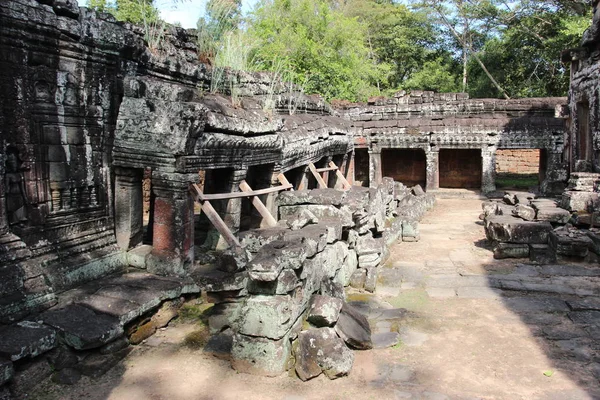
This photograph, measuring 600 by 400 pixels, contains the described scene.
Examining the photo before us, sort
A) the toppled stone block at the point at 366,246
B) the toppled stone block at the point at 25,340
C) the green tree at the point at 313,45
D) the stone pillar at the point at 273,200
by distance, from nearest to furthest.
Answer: the toppled stone block at the point at 25,340, the toppled stone block at the point at 366,246, the stone pillar at the point at 273,200, the green tree at the point at 313,45

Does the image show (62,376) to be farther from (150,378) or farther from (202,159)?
(202,159)

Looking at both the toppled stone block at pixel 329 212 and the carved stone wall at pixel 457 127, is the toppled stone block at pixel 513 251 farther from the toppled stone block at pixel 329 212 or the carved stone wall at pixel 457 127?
the carved stone wall at pixel 457 127

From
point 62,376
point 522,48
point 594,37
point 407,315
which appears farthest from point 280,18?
point 62,376

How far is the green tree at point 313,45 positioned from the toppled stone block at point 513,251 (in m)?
13.6

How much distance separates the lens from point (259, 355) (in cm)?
409

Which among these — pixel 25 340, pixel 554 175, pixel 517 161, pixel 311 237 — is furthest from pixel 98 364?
pixel 517 161

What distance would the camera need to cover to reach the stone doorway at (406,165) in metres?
20.5

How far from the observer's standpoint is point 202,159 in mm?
5949

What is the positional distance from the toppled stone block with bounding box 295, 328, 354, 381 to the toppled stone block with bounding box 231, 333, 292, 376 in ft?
0.54

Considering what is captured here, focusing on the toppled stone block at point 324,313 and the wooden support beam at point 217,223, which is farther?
the wooden support beam at point 217,223

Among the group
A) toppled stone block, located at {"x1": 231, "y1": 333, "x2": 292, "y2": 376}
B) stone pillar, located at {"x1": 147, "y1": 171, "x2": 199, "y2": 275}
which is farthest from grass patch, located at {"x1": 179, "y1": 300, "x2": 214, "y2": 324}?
toppled stone block, located at {"x1": 231, "y1": 333, "x2": 292, "y2": 376}

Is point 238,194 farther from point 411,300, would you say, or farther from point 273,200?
point 411,300

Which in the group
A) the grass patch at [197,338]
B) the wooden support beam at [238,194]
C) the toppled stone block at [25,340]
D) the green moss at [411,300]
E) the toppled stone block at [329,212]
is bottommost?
the green moss at [411,300]

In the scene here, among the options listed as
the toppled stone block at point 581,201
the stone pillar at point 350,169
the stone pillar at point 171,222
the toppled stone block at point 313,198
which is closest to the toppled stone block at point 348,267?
the toppled stone block at point 313,198
